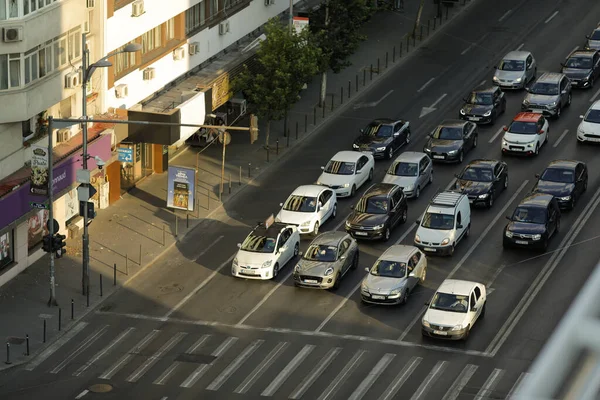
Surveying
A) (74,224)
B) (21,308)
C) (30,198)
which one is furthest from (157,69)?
(21,308)

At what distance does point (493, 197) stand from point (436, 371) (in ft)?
52.8

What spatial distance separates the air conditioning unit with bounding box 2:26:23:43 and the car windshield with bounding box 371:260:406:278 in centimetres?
1522

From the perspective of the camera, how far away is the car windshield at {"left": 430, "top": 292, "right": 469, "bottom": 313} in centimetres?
3616

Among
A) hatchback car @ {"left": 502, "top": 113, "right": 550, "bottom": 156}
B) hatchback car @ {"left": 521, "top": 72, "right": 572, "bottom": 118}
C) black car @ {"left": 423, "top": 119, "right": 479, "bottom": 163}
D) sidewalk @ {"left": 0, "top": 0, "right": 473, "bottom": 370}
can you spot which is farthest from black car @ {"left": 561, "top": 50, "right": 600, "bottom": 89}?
black car @ {"left": 423, "top": 119, "right": 479, "bottom": 163}

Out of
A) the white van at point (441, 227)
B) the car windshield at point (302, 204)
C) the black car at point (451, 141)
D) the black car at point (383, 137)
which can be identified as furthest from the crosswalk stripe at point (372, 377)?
the black car at point (383, 137)

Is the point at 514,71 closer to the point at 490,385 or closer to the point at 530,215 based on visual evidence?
the point at 530,215

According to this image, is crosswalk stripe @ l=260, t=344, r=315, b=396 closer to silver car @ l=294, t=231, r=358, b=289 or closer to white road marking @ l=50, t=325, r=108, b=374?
silver car @ l=294, t=231, r=358, b=289

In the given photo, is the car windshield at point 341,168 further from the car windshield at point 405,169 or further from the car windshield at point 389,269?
the car windshield at point 389,269

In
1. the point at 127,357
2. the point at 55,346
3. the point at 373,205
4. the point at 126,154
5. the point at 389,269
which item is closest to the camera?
the point at 127,357

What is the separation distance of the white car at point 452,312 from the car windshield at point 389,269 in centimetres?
253

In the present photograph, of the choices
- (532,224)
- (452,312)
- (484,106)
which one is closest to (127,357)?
(452,312)

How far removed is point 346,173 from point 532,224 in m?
10.2

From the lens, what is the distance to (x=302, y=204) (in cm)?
4631

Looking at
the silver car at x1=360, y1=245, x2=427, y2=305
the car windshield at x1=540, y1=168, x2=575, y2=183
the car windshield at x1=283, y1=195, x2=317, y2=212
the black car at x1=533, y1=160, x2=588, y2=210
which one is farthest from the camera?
the car windshield at x1=540, y1=168, x2=575, y2=183
